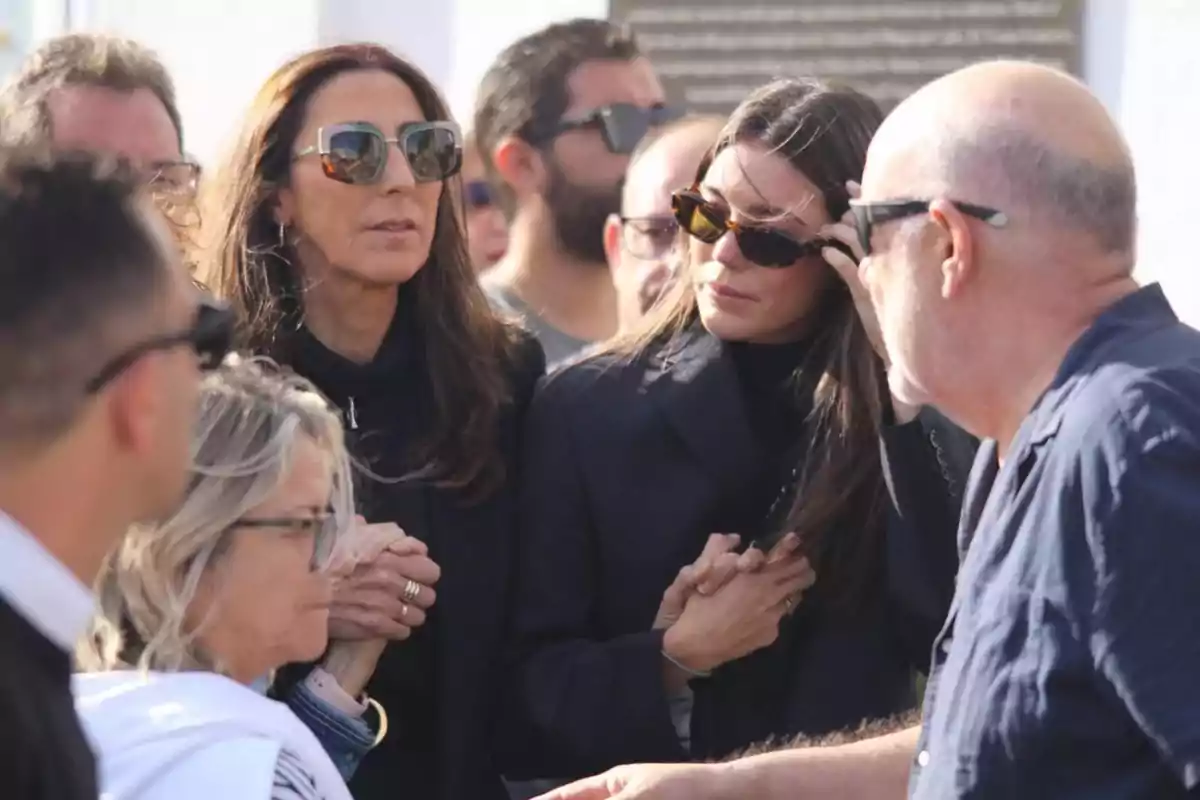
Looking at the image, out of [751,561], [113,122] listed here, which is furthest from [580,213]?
[751,561]

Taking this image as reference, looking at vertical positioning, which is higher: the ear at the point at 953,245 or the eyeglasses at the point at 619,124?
the ear at the point at 953,245

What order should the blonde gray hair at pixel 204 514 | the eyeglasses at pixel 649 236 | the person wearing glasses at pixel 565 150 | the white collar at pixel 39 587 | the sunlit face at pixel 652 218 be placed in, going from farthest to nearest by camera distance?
the person wearing glasses at pixel 565 150 → the eyeglasses at pixel 649 236 → the sunlit face at pixel 652 218 → the blonde gray hair at pixel 204 514 → the white collar at pixel 39 587

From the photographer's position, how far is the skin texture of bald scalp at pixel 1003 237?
6.49 feet

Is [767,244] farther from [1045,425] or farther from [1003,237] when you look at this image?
[1045,425]

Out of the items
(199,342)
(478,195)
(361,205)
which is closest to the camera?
(199,342)

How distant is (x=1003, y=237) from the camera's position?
1986 mm

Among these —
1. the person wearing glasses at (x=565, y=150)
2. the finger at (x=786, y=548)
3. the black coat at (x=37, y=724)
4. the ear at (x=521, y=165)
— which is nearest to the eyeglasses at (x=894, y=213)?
the finger at (x=786, y=548)

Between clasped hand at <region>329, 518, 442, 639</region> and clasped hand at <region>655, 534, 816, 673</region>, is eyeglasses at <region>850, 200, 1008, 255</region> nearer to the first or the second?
clasped hand at <region>655, 534, 816, 673</region>

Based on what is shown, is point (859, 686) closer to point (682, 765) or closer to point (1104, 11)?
point (682, 765)

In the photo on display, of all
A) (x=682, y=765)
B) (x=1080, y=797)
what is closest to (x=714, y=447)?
(x=682, y=765)

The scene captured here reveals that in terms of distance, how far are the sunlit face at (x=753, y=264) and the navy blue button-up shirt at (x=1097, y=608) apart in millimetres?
825

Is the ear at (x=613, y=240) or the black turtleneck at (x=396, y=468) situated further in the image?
the ear at (x=613, y=240)

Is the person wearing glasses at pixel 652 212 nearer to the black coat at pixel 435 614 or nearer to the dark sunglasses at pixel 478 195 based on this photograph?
the black coat at pixel 435 614

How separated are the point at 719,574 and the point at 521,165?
1899 mm
